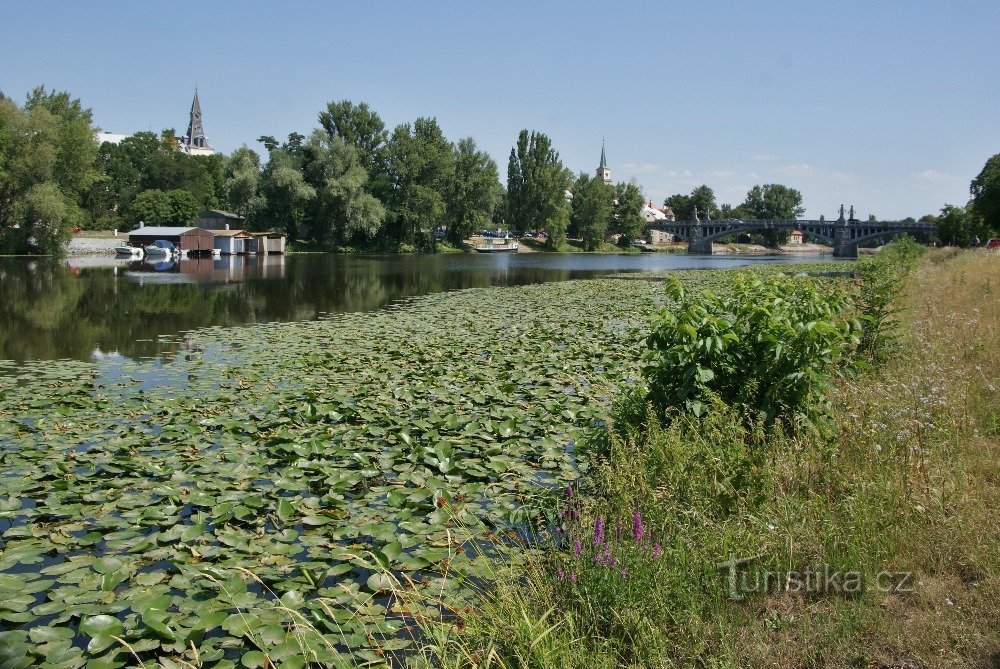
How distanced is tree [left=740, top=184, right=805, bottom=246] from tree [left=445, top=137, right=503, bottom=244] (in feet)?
366

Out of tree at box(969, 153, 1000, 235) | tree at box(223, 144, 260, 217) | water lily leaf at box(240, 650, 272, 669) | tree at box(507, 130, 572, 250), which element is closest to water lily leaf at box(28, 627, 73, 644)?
water lily leaf at box(240, 650, 272, 669)

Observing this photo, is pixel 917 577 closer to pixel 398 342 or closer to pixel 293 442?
pixel 293 442

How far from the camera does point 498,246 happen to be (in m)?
102

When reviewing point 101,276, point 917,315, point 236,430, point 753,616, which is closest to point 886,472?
point 753,616

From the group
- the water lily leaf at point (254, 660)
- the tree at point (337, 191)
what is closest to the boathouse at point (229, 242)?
the tree at point (337, 191)

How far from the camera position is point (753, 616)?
13.2 feet

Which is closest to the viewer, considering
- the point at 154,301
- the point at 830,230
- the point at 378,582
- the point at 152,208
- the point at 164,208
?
the point at 378,582

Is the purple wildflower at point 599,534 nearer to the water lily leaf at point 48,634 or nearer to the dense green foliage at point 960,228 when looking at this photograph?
the water lily leaf at point 48,634

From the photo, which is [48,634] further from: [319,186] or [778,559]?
[319,186]

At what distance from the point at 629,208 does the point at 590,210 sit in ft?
55.3

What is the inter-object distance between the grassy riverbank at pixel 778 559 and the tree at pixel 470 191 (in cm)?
8608

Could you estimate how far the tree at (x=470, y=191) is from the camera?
3551 inches

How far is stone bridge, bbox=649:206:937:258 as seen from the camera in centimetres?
9707

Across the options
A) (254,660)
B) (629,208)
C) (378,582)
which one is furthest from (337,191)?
(254,660)
